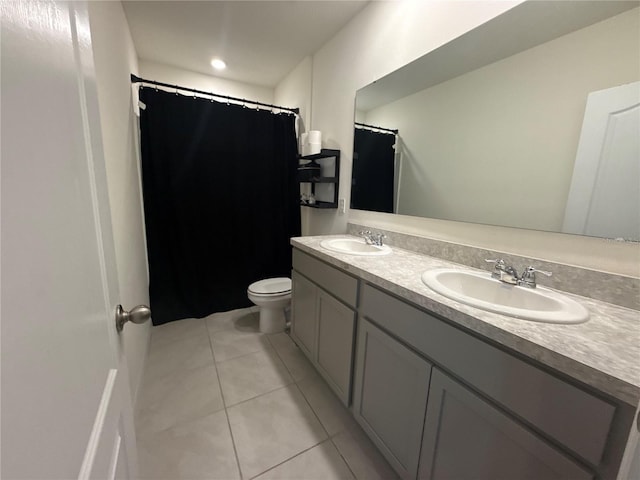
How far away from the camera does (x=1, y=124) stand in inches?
9.9

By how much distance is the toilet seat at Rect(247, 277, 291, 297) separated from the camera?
216 cm

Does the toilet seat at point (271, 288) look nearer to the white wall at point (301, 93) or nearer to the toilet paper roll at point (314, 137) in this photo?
the white wall at point (301, 93)

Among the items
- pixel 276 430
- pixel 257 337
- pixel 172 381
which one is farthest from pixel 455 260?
pixel 172 381

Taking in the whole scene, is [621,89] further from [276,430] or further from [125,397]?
[276,430]

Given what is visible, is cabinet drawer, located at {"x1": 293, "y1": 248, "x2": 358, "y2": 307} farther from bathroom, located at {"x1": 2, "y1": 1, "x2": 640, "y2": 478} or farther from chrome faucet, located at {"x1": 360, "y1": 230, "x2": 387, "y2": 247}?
bathroom, located at {"x1": 2, "y1": 1, "x2": 640, "y2": 478}

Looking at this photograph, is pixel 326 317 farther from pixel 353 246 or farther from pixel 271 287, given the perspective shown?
pixel 271 287

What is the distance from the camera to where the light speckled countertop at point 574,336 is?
0.54 meters

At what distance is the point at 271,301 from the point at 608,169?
2010 mm

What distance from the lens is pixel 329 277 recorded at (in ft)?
4.68

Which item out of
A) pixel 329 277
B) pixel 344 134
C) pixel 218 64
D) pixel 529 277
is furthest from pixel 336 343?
pixel 218 64

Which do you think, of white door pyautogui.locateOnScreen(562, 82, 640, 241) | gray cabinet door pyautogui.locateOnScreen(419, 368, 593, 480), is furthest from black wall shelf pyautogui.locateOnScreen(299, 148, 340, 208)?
gray cabinet door pyautogui.locateOnScreen(419, 368, 593, 480)

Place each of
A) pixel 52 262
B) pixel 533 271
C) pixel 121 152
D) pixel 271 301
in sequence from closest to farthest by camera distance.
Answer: pixel 52 262 → pixel 533 271 → pixel 121 152 → pixel 271 301

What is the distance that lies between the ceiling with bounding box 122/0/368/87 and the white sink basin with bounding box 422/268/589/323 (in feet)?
6.08

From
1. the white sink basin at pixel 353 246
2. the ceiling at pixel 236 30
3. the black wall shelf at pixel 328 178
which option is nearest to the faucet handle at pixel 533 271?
the white sink basin at pixel 353 246
